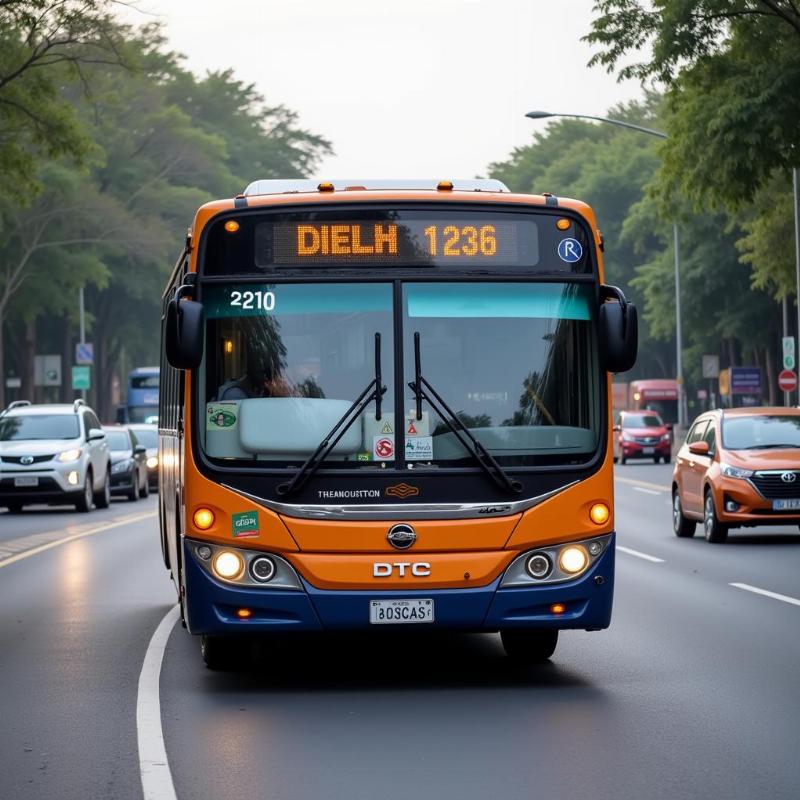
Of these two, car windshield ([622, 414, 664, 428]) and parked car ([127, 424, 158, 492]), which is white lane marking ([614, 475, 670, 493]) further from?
car windshield ([622, 414, 664, 428])

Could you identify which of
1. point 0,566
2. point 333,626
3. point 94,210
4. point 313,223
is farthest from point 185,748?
point 94,210

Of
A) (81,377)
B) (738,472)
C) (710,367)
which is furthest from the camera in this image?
(81,377)

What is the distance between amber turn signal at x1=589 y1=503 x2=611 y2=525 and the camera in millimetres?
10727

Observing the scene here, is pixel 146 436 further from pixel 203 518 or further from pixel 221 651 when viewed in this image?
pixel 203 518

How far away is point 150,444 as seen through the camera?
44.4 m

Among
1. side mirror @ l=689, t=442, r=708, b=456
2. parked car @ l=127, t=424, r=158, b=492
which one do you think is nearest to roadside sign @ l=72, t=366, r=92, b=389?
parked car @ l=127, t=424, r=158, b=492

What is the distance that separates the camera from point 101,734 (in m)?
9.12

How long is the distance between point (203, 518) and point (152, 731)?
5.58 feet

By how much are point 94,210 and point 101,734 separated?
5111 cm

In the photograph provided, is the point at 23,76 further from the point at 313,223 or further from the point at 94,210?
the point at 94,210

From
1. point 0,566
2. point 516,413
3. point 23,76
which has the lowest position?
point 0,566

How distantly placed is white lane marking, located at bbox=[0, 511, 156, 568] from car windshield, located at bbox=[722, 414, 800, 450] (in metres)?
8.41

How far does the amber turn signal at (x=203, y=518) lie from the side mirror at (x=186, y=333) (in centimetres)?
84

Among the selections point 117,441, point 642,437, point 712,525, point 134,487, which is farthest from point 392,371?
point 642,437
